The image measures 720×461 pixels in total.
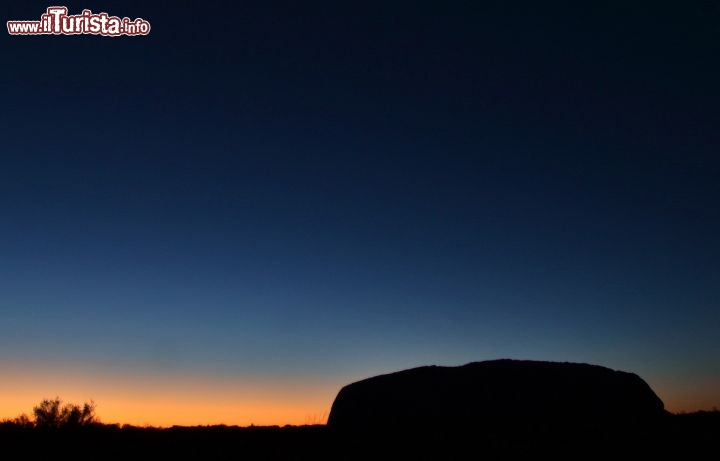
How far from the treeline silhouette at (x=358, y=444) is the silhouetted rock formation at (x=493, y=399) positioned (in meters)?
2.08

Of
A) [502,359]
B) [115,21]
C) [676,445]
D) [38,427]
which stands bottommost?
[676,445]

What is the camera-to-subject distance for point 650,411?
25547 mm

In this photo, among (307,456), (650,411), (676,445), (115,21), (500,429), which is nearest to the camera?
(676,445)

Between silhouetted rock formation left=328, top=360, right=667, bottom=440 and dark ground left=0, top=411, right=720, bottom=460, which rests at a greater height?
silhouetted rock formation left=328, top=360, right=667, bottom=440

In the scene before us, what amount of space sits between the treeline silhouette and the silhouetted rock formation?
2.08 metres

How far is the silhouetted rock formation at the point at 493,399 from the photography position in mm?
23875

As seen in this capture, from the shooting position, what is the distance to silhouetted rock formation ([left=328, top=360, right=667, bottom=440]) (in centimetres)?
2388

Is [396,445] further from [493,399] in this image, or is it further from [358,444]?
[493,399]

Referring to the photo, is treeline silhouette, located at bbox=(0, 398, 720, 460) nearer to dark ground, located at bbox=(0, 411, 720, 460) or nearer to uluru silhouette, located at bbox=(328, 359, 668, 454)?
dark ground, located at bbox=(0, 411, 720, 460)

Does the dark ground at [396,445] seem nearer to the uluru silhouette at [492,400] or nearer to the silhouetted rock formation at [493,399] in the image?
the uluru silhouette at [492,400]

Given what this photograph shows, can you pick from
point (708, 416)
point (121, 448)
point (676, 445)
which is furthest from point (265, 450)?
point (708, 416)

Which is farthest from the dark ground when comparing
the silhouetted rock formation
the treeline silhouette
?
the silhouetted rock formation

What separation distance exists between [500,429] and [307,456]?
7435 millimetres

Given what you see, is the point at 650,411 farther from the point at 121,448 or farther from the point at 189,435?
the point at 121,448
